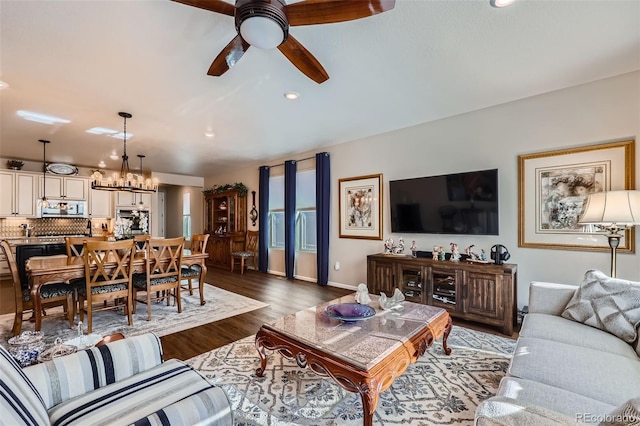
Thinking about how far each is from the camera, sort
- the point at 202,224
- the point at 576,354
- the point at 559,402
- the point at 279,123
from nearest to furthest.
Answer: the point at 559,402
the point at 576,354
the point at 279,123
the point at 202,224

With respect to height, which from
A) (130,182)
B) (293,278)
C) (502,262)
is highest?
(130,182)

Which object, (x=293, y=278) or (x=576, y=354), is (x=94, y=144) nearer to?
(x=293, y=278)

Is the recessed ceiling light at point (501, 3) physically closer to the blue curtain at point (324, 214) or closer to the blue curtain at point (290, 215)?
the blue curtain at point (324, 214)

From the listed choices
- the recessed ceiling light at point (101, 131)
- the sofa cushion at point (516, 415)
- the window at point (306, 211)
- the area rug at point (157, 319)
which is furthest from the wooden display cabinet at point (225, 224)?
the sofa cushion at point (516, 415)

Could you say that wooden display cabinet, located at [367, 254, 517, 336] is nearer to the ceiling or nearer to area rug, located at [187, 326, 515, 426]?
area rug, located at [187, 326, 515, 426]

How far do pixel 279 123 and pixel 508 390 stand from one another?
3.87m

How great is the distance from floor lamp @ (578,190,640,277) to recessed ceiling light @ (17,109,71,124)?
6.20m

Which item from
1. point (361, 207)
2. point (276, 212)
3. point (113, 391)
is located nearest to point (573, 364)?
point (113, 391)

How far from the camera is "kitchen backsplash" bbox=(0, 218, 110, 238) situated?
20.4ft

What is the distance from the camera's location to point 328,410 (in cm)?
181

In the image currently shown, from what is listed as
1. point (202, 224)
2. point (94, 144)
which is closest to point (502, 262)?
point (94, 144)

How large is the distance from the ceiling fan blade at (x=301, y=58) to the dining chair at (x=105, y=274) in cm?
263

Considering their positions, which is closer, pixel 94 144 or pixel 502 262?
pixel 502 262

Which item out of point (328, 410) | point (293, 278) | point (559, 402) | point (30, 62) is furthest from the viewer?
point (293, 278)
